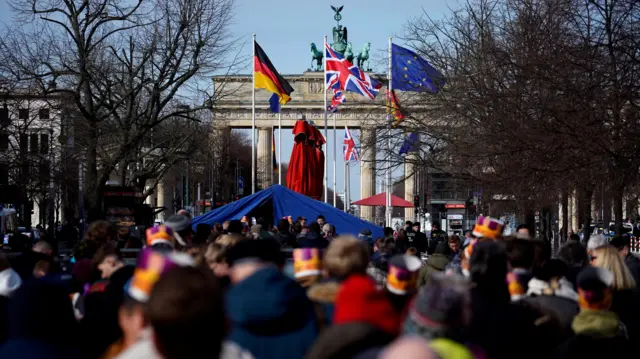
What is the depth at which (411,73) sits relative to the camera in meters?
34.2

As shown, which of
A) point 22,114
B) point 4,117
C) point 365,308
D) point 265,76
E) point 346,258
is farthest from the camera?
point 265,76

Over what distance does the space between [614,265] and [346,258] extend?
343cm

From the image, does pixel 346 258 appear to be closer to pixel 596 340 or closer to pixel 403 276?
pixel 403 276

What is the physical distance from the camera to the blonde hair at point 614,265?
8.24 metres

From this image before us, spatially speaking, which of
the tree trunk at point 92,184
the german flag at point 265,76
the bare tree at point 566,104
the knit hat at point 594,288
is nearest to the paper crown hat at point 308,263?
the knit hat at point 594,288

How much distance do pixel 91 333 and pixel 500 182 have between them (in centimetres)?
1923

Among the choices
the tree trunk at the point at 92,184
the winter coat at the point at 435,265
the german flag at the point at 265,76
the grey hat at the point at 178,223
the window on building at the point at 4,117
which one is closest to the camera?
the grey hat at the point at 178,223

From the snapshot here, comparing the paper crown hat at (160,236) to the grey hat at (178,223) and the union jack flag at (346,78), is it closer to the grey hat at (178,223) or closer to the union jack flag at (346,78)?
the grey hat at (178,223)

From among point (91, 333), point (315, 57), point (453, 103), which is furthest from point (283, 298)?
point (315, 57)

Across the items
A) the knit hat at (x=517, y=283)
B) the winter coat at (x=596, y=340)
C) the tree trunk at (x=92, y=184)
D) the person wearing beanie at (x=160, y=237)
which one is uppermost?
the tree trunk at (x=92, y=184)

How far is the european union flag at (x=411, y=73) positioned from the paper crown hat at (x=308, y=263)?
26.1m

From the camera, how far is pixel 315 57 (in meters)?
91.0

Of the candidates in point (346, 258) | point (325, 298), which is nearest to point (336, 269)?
point (346, 258)

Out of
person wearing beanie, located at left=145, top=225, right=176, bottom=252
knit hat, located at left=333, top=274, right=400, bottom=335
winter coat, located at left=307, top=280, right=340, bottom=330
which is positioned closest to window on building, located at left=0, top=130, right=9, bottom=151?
person wearing beanie, located at left=145, top=225, right=176, bottom=252
